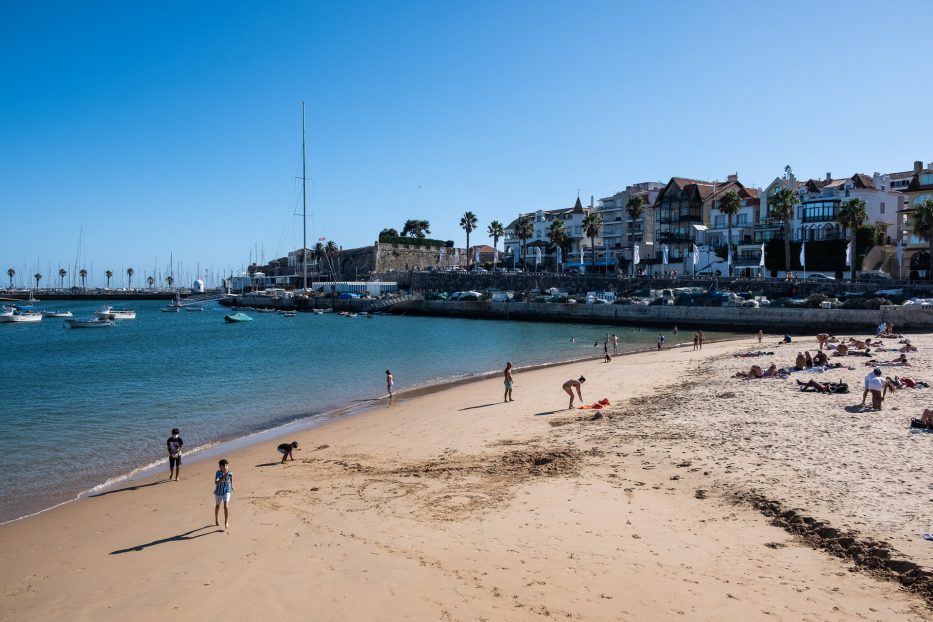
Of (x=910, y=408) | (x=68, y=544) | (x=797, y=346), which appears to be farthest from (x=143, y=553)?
(x=797, y=346)

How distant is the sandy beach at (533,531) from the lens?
8.05 meters

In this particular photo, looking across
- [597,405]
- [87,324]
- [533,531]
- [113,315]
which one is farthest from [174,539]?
[113,315]

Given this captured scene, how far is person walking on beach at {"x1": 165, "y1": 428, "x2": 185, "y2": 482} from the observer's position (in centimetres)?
1433

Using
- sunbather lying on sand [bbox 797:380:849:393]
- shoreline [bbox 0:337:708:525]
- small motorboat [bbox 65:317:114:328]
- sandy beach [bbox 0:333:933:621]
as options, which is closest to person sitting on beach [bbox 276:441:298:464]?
sandy beach [bbox 0:333:933:621]

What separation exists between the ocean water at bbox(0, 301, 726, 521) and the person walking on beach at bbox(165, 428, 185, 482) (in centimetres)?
149

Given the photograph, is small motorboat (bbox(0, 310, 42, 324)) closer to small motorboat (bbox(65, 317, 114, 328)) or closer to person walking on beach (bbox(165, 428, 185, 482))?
small motorboat (bbox(65, 317, 114, 328))

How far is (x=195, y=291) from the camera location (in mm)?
166125

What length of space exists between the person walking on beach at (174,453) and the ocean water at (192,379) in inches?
58.6

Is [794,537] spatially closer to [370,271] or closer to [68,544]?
[68,544]

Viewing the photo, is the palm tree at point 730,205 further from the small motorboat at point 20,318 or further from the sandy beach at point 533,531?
the small motorboat at point 20,318

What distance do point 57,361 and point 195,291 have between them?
133594 millimetres

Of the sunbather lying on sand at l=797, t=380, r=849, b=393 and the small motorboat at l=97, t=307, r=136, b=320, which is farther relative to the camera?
the small motorboat at l=97, t=307, r=136, b=320

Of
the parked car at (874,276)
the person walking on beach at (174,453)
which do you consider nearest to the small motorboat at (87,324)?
the person walking on beach at (174,453)

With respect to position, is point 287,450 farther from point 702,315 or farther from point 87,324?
point 87,324
